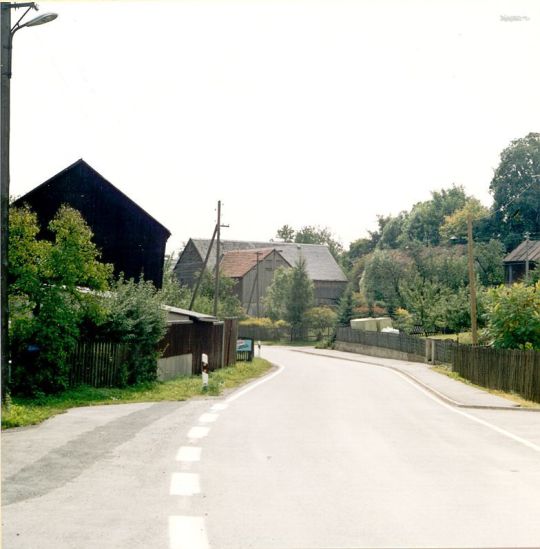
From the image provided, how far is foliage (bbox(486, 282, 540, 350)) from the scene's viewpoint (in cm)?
3030

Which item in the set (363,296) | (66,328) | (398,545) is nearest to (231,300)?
(363,296)

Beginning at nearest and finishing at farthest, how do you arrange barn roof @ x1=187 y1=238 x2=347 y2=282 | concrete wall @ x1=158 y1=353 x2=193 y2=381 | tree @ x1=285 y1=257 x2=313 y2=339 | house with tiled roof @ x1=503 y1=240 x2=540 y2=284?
1. concrete wall @ x1=158 y1=353 x2=193 y2=381
2. house with tiled roof @ x1=503 y1=240 x2=540 y2=284
3. tree @ x1=285 y1=257 x2=313 y2=339
4. barn roof @ x1=187 y1=238 x2=347 y2=282

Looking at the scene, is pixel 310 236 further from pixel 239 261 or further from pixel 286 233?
pixel 239 261

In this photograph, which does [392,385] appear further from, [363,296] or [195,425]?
[363,296]

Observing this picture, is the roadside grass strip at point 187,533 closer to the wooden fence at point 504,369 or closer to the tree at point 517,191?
the wooden fence at point 504,369

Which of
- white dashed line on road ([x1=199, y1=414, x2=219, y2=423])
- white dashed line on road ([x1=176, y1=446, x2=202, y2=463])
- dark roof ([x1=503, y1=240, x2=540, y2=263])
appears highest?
dark roof ([x1=503, y1=240, x2=540, y2=263])

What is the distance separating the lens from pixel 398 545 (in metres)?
6.18

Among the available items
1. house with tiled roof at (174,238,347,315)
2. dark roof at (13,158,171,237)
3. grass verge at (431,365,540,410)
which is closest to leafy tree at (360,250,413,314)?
house with tiled roof at (174,238,347,315)

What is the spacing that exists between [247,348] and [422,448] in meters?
32.1

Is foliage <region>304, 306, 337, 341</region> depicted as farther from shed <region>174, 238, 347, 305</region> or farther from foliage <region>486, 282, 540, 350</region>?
foliage <region>486, 282, 540, 350</region>

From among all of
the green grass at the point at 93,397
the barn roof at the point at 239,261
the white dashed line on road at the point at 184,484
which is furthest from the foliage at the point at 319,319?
the white dashed line on road at the point at 184,484

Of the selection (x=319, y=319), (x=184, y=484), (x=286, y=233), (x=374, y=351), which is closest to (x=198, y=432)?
(x=184, y=484)

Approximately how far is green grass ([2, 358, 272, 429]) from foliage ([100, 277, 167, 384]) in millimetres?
514

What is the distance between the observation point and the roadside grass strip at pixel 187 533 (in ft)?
19.9
